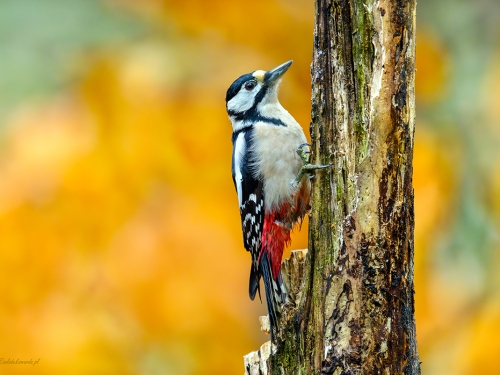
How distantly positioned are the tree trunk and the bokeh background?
6.03 feet

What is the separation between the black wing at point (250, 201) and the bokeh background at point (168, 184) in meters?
0.84

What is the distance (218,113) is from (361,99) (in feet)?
6.83

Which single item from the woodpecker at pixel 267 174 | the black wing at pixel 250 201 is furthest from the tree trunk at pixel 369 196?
the black wing at pixel 250 201

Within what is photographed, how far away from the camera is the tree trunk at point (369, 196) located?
2.21m

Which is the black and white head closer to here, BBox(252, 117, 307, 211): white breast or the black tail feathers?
BBox(252, 117, 307, 211): white breast

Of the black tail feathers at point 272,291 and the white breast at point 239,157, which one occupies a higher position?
the white breast at point 239,157

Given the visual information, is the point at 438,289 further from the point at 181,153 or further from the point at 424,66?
the point at 181,153

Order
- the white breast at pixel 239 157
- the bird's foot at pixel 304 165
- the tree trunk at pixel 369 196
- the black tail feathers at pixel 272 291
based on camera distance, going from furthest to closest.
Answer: the white breast at pixel 239 157, the black tail feathers at pixel 272 291, the bird's foot at pixel 304 165, the tree trunk at pixel 369 196

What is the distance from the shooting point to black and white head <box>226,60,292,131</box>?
347 centimetres

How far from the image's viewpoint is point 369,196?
2.24 metres

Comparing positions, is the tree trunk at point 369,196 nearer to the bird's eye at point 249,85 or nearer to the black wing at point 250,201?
the black wing at point 250,201

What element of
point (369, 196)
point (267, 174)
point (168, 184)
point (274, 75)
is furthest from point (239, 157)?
point (369, 196)

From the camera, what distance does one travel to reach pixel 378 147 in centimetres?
223

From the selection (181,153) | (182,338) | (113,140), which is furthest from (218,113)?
(182,338)
